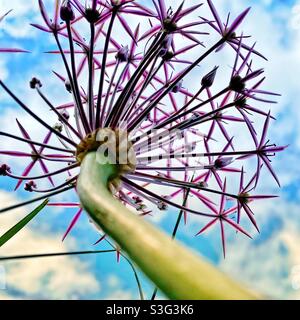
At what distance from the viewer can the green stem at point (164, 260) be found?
1.54 ft

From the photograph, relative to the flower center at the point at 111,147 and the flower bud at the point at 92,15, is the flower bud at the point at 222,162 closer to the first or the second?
the flower center at the point at 111,147

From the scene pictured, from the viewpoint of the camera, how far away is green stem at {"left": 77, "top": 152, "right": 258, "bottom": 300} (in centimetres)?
47

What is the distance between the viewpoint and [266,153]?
1996 mm

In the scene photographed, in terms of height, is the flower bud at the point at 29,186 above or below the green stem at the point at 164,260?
above

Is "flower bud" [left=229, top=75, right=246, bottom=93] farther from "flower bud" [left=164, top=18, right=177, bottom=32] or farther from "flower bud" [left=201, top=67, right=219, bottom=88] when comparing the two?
"flower bud" [left=164, top=18, right=177, bottom=32]

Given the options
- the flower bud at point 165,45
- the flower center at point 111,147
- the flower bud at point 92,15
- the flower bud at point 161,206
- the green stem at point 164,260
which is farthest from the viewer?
the flower bud at point 161,206

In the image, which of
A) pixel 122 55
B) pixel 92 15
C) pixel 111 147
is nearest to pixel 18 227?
pixel 111 147

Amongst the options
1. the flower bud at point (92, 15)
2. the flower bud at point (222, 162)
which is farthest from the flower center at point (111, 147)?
the flower bud at point (222, 162)

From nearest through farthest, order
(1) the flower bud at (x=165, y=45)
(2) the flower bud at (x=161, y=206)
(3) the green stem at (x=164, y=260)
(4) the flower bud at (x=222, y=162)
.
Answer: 1. (3) the green stem at (x=164, y=260)
2. (1) the flower bud at (x=165, y=45)
3. (2) the flower bud at (x=161, y=206)
4. (4) the flower bud at (x=222, y=162)

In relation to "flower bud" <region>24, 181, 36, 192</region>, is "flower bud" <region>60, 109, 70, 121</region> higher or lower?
higher

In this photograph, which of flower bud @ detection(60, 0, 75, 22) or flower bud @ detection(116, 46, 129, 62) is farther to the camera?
flower bud @ detection(116, 46, 129, 62)

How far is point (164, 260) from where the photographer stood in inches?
21.9

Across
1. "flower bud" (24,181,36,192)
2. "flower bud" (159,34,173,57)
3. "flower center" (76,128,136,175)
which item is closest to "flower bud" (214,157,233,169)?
"flower bud" (159,34,173,57)

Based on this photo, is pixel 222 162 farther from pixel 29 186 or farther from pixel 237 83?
pixel 29 186
